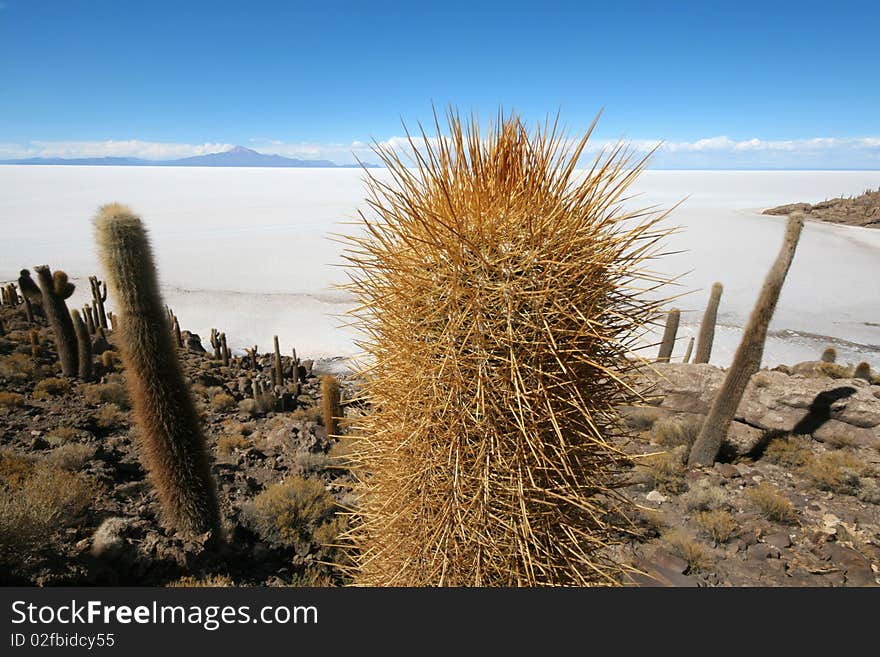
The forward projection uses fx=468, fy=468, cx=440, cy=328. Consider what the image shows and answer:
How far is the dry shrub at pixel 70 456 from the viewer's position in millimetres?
5574

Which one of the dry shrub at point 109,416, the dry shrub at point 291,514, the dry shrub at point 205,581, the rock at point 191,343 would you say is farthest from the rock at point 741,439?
Answer: the rock at point 191,343

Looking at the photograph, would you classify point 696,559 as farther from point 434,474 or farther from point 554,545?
point 434,474

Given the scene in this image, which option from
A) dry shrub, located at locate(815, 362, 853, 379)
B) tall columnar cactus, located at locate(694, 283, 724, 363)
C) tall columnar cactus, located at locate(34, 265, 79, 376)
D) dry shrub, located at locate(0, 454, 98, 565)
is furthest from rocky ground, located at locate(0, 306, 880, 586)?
dry shrub, located at locate(815, 362, 853, 379)

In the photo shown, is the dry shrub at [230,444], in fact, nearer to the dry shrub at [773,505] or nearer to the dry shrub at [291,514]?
the dry shrub at [291,514]

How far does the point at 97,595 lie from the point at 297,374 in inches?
397

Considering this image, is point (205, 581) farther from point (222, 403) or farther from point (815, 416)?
point (815, 416)

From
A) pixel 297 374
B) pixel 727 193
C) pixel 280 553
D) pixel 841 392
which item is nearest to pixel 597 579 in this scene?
pixel 280 553

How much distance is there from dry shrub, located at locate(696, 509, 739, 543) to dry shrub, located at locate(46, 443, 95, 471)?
304 inches

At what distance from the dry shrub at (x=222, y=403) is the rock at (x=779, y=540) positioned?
9.06 metres

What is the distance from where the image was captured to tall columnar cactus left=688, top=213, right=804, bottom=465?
6.93 meters

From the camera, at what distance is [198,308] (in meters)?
21.3

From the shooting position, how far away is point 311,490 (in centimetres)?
565

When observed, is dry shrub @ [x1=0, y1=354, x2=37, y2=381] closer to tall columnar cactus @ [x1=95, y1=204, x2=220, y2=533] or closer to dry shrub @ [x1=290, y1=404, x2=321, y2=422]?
dry shrub @ [x1=290, y1=404, x2=321, y2=422]

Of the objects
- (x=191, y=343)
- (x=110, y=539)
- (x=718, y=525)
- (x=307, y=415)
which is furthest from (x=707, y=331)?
(x=191, y=343)
